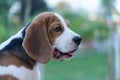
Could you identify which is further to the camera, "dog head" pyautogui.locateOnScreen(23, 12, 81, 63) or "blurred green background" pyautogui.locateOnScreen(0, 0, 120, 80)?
"blurred green background" pyautogui.locateOnScreen(0, 0, 120, 80)

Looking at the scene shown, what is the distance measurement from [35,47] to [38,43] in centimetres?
Result: 4

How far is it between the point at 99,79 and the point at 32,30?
759cm

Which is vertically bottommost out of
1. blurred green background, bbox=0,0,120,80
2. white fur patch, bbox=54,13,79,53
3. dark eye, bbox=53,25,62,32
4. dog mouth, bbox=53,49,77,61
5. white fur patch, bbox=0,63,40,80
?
white fur patch, bbox=0,63,40,80

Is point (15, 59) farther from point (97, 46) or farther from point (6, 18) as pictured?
point (97, 46)

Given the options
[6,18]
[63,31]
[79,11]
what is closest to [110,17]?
[6,18]

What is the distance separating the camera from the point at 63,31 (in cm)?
290

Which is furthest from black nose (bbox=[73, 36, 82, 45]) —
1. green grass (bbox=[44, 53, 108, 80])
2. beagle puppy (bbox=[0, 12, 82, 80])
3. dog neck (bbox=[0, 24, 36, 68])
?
green grass (bbox=[44, 53, 108, 80])

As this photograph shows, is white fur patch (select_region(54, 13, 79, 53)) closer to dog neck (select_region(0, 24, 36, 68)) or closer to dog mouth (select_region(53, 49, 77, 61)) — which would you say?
dog mouth (select_region(53, 49, 77, 61))

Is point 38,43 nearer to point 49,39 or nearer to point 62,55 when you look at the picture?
point 49,39

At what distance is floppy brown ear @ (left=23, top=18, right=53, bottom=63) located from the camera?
2.81 meters

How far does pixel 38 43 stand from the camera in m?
2.85

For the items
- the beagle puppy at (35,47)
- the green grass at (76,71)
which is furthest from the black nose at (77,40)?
the green grass at (76,71)

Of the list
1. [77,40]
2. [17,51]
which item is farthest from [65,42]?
[17,51]

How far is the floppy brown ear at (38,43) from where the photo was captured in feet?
9.23
